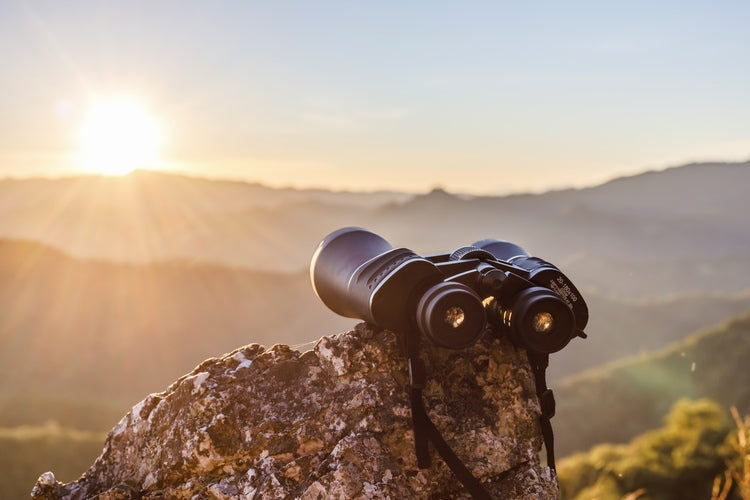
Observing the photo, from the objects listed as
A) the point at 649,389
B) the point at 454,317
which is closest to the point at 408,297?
the point at 454,317

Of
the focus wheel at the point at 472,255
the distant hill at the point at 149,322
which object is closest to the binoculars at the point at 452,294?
the focus wheel at the point at 472,255

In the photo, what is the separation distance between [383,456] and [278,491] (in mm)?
472

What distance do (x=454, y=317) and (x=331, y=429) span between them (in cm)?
78

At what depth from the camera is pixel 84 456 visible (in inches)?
670

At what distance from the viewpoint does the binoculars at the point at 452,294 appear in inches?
107

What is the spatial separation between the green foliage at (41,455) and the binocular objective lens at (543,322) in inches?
601

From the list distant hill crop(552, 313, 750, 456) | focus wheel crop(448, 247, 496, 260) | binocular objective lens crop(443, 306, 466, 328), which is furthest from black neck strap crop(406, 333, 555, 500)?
distant hill crop(552, 313, 750, 456)

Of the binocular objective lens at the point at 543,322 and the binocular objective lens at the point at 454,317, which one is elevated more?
the binocular objective lens at the point at 454,317

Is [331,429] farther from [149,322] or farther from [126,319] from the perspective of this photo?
[126,319]

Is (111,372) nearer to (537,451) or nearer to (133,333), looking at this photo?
(133,333)

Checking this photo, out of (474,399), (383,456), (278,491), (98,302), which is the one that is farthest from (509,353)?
(98,302)

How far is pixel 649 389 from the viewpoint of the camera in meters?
22.0

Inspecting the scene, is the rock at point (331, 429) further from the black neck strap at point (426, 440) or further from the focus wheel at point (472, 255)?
the focus wheel at point (472, 255)

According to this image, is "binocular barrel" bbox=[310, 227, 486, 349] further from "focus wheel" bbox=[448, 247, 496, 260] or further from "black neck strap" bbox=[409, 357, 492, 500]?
"focus wheel" bbox=[448, 247, 496, 260]
